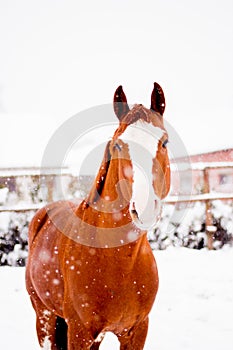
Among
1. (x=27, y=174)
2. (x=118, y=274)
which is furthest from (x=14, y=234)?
(x=118, y=274)

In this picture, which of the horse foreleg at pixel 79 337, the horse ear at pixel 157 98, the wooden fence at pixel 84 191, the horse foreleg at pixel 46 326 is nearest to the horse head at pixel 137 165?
the horse ear at pixel 157 98

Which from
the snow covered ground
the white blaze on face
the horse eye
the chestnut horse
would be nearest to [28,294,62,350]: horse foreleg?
the snow covered ground

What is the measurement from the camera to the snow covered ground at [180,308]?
369cm

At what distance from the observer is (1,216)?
746 centimetres

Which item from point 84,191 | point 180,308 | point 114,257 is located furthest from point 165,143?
point 84,191

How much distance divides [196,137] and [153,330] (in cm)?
1508

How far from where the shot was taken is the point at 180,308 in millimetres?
4586

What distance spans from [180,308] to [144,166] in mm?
3278

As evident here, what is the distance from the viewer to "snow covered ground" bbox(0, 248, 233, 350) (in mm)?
3693

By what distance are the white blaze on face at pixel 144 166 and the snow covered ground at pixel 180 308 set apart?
2.23 metres

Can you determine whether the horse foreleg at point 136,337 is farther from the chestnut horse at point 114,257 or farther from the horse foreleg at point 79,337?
the horse foreleg at point 79,337

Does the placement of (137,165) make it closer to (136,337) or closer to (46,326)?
(136,337)

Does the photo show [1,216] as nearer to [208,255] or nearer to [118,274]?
[208,255]

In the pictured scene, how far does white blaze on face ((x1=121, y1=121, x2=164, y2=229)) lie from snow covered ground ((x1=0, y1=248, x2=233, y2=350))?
2.23 meters
